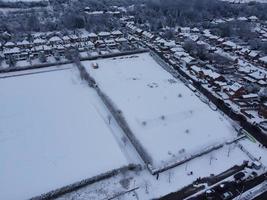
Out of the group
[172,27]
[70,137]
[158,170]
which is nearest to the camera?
[158,170]

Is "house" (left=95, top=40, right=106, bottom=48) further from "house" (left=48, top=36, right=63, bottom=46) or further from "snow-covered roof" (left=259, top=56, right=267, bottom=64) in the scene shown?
"snow-covered roof" (left=259, top=56, right=267, bottom=64)

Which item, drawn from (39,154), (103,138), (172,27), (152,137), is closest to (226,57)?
(172,27)

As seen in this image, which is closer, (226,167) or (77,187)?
(77,187)

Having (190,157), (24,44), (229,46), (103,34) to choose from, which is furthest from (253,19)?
(190,157)

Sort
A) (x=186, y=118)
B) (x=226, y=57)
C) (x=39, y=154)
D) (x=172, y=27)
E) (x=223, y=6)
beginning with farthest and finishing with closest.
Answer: (x=223, y=6) < (x=172, y=27) < (x=226, y=57) < (x=186, y=118) < (x=39, y=154)

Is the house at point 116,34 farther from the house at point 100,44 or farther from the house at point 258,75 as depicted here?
the house at point 258,75

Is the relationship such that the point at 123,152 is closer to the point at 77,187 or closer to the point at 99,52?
the point at 77,187
